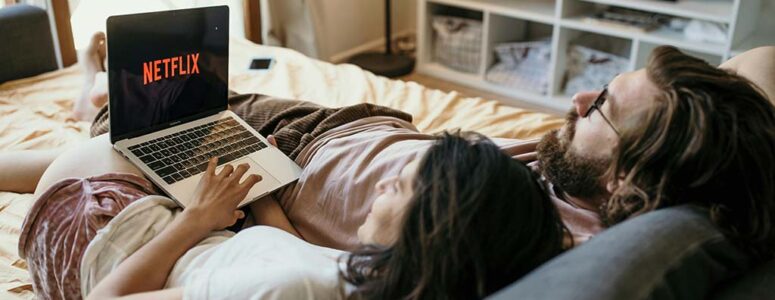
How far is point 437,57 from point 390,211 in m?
2.87

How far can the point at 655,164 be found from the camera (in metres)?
1.03

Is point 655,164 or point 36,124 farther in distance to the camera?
point 36,124

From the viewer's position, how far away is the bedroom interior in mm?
1486

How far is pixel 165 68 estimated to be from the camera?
138 centimetres

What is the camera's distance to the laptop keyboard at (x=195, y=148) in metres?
1.30

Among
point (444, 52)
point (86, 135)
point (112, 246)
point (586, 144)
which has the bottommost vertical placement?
point (444, 52)

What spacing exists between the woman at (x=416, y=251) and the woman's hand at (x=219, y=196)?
0.31 ft

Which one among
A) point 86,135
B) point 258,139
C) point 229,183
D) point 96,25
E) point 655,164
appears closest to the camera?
point 655,164

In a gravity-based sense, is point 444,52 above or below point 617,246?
below

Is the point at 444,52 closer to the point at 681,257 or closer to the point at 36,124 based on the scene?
the point at 36,124

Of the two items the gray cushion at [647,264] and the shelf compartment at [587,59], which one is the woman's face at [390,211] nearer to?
the gray cushion at [647,264]

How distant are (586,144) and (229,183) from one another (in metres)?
0.62

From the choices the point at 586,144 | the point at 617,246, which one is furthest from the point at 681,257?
the point at 586,144

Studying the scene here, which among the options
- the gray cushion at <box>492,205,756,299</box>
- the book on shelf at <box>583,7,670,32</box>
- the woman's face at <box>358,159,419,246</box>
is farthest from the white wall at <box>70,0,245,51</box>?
the gray cushion at <box>492,205,756,299</box>
